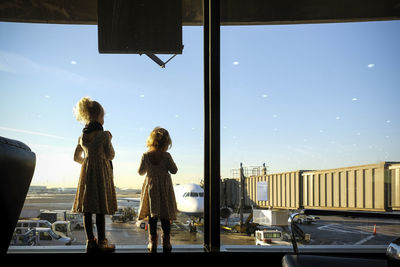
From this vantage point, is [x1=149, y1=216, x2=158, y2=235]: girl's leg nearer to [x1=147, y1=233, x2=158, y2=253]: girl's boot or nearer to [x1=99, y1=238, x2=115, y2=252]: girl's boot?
[x1=147, y1=233, x2=158, y2=253]: girl's boot

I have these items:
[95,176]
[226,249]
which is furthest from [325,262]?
[95,176]

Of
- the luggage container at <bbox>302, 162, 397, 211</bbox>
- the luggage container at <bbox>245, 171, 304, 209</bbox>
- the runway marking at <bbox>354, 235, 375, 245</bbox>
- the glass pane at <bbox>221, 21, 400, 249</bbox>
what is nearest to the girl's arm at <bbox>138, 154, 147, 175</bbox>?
the glass pane at <bbox>221, 21, 400, 249</bbox>

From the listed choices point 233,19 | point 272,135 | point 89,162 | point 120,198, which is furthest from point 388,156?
point 89,162

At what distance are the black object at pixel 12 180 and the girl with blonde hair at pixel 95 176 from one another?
4.14 ft

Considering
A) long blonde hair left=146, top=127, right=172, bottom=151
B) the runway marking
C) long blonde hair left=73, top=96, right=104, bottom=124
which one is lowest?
the runway marking

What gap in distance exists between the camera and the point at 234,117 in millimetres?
2619

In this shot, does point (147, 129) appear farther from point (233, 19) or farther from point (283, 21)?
point (283, 21)

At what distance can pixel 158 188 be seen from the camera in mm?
2086

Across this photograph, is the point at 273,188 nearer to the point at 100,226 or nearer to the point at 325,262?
the point at 100,226

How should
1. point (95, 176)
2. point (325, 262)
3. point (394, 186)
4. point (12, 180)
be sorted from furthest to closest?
point (394, 186), point (95, 176), point (325, 262), point (12, 180)

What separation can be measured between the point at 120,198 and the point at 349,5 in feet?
8.56

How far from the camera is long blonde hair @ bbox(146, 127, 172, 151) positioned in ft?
7.13

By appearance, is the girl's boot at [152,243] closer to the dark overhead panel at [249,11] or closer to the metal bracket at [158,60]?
the metal bracket at [158,60]

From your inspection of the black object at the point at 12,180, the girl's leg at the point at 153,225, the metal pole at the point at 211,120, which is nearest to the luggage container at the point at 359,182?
the metal pole at the point at 211,120
